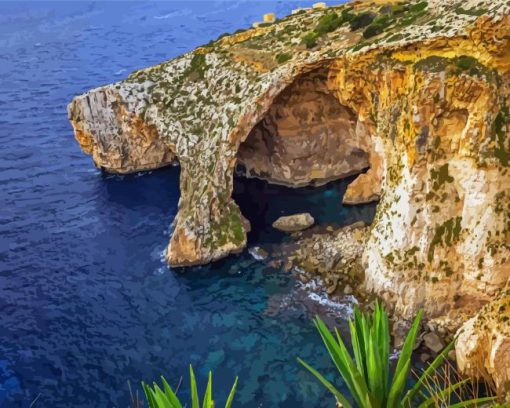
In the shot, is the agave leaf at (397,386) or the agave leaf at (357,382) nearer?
the agave leaf at (397,386)

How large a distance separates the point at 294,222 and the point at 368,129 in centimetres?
1066

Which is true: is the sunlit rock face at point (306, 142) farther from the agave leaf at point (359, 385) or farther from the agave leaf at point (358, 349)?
the agave leaf at point (359, 385)

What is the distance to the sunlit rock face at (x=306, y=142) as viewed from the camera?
54.8m

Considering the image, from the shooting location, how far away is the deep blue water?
34156mm

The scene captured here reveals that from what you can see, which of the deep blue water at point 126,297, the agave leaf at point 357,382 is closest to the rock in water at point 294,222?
the deep blue water at point 126,297

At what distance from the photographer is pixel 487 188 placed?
33.3 meters

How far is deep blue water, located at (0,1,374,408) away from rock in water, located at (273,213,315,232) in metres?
1.27

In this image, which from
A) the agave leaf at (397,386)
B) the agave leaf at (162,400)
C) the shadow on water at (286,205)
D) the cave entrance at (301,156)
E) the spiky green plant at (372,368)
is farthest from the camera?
the cave entrance at (301,156)

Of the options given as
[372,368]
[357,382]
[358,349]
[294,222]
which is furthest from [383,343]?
[294,222]

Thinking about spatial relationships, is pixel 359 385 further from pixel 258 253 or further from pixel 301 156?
pixel 301 156

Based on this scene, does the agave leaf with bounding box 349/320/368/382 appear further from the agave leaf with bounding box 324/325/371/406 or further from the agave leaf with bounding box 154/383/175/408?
the agave leaf with bounding box 154/383/175/408

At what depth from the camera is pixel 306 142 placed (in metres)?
56.7

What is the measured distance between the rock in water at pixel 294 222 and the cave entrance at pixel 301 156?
1968 millimetres

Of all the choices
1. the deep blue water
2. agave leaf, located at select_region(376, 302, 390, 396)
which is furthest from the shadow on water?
agave leaf, located at select_region(376, 302, 390, 396)
